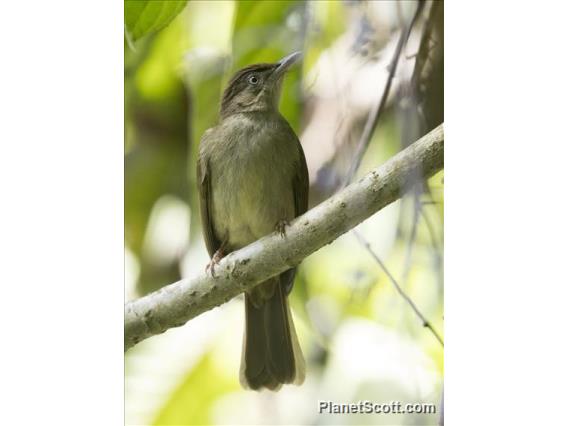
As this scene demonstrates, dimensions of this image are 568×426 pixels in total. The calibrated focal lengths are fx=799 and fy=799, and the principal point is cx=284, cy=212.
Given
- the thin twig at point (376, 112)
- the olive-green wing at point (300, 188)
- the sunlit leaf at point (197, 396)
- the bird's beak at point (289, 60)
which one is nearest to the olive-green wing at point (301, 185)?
the olive-green wing at point (300, 188)

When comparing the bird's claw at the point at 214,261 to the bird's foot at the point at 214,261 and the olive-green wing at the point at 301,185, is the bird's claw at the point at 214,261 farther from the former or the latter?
the olive-green wing at the point at 301,185

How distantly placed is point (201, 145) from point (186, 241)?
393mm

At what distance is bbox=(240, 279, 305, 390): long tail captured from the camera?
318 centimetres

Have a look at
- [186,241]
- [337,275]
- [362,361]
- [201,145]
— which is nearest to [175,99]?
[201,145]

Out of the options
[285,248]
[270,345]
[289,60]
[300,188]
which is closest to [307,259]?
[285,248]

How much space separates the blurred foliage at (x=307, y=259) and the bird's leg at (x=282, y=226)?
0.57ft

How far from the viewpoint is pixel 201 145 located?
10.6 feet

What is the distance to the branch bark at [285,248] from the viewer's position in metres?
2.92

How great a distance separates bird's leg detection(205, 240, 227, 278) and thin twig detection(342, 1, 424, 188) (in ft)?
1.80

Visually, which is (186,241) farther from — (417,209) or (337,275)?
(417,209)

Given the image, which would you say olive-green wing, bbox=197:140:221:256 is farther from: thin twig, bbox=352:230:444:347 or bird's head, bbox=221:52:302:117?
thin twig, bbox=352:230:444:347

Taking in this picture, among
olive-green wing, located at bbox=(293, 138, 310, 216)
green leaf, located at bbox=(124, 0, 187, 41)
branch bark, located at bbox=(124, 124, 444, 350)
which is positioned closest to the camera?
branch bark, located at bbox=(124, 124, 444, 350)

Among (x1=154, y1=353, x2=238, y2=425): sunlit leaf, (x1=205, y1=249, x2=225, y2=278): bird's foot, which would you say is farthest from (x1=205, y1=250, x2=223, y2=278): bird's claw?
(x1=154, y1=353, x2=238, y2=425): sunlit leaf

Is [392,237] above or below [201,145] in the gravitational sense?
below
